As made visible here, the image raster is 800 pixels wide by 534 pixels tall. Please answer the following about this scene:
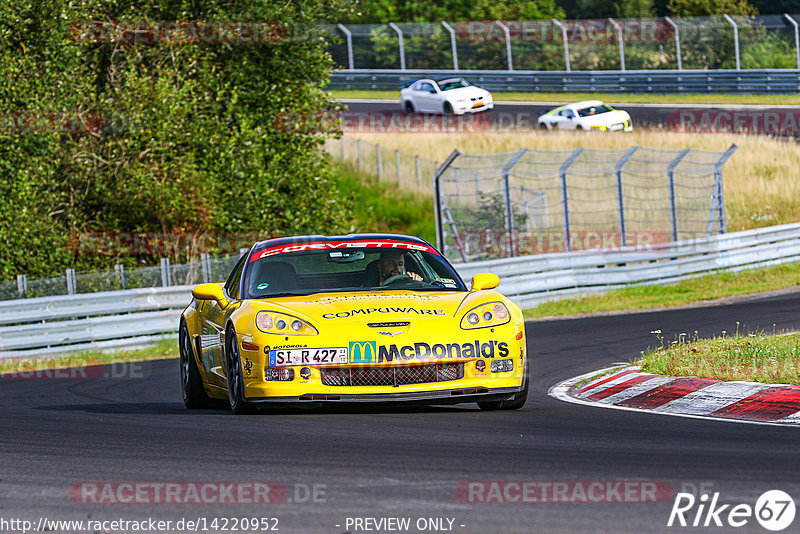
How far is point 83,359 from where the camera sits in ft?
61.6

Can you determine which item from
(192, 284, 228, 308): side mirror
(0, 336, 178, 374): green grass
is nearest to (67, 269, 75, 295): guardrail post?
(0, 336, 178, 374): green grass

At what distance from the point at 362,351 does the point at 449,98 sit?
130 feet

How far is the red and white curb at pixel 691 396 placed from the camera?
8.18m

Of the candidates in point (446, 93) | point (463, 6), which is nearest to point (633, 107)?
point (446, 93)

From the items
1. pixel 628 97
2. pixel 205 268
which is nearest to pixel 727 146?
pixel 628 97

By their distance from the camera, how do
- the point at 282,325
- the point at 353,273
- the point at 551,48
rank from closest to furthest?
the point at 282,325 < the point at 353,273 < the point at 551,48

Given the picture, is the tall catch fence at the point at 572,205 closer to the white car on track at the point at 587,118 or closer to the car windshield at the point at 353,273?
the white car on track at the point at 587,118

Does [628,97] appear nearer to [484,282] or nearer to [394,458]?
[484,282]

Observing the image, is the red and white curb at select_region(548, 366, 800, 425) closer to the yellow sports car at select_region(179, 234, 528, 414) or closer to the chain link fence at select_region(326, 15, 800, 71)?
the yellow sports car at select_region(179, 234, 528, 414)

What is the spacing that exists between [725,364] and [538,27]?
166ft

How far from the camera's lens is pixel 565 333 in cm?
1691

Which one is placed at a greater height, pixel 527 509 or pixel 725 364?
pixel 527 509

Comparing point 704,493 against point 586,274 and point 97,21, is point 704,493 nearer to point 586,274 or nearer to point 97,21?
point 586,274

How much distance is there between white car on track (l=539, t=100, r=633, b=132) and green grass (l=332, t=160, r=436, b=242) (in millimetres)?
7784
